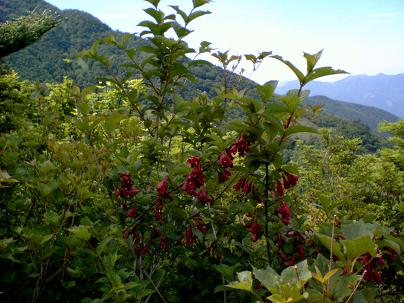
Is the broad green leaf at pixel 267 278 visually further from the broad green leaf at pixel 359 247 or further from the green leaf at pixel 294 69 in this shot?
the green leaf at pixel 294 69

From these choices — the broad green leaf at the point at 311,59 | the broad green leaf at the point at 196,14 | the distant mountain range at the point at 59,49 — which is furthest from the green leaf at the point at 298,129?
the distant mountain range at the point at 59,49

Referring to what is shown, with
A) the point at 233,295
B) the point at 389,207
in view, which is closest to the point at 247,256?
the point at 233,295

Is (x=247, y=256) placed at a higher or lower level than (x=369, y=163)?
higher

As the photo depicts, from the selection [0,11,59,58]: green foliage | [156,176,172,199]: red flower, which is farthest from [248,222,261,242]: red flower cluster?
[0,11,59,58]: green foliage

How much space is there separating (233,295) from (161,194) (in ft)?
2.22

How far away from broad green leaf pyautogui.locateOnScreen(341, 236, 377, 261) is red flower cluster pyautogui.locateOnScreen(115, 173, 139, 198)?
4.20ft

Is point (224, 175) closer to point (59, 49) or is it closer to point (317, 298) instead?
point (317, 298)

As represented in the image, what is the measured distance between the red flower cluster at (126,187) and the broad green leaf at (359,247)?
128 cm

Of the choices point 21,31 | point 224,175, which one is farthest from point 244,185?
point 21,31

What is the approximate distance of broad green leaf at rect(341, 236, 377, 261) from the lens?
3.67 ft

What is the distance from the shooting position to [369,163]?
1591cm

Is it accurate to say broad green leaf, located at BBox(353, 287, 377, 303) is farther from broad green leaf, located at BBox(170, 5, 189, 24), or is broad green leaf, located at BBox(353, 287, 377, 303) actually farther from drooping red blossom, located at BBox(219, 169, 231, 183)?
broad green leaf, located at BBox(170, 5, 189, 24)

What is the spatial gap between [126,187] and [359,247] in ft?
4.52

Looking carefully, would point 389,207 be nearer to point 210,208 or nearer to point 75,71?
point 210,208
